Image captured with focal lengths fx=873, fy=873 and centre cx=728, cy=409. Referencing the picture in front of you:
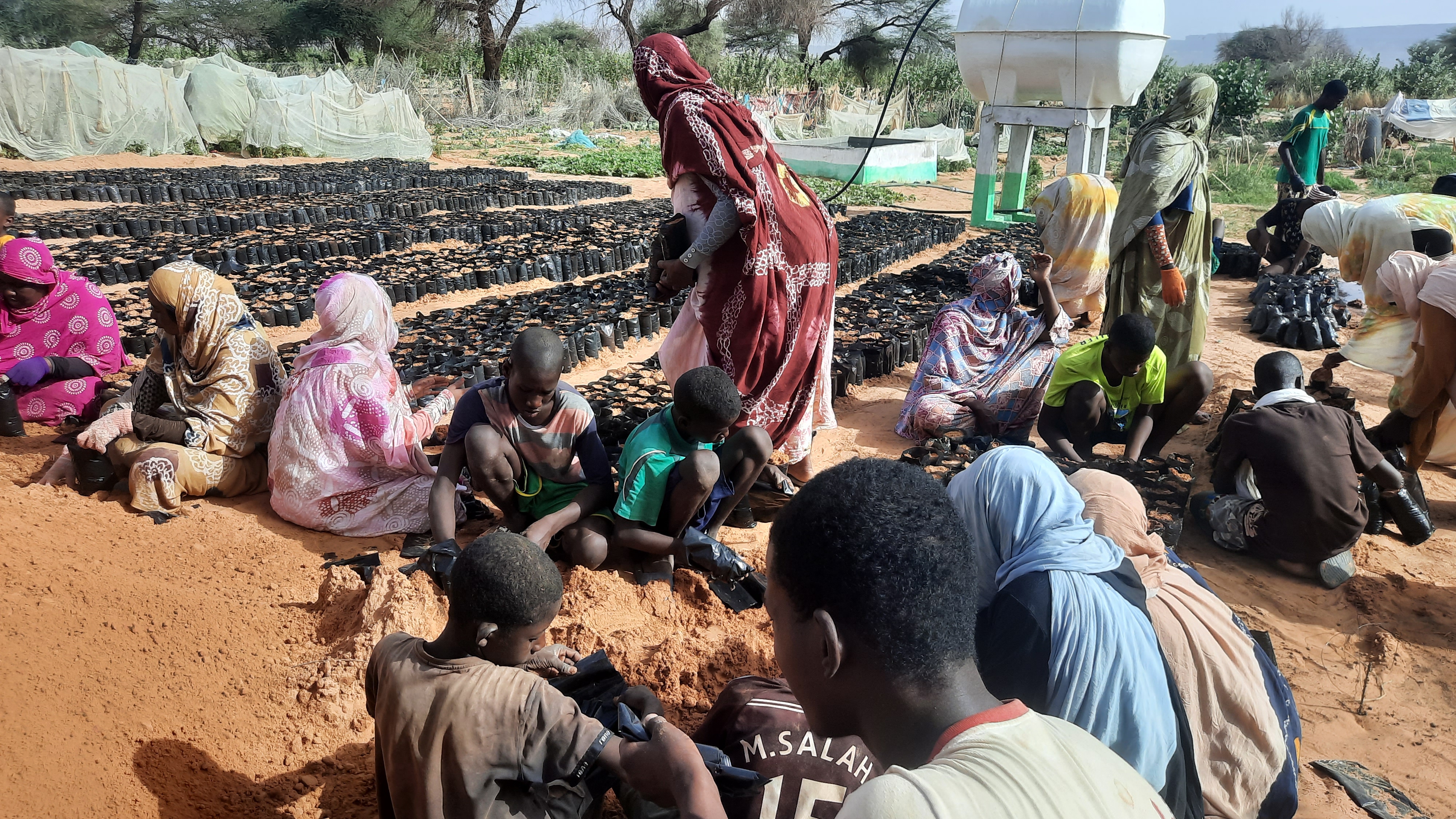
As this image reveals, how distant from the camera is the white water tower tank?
11.0 meters

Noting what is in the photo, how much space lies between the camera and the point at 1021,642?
65.3 inches

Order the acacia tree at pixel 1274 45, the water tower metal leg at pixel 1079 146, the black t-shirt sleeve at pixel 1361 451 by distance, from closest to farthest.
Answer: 1. the black t-shirt sleeve at pixel 1361 451
2. the water tower metal leg at pixel 1079 146
3. the acacia tree at pixel 1274 45

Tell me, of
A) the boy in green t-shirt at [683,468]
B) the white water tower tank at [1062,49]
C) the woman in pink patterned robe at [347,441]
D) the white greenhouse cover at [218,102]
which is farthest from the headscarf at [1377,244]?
the white greenhouse cover at [218,102]

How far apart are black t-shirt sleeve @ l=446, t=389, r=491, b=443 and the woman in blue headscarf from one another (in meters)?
2.19

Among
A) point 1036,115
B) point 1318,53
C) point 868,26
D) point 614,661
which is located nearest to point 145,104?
point 1036,115

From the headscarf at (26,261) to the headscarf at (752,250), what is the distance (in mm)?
3509

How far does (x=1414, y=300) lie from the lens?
4168 mm

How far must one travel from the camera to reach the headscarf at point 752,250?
12.4ft

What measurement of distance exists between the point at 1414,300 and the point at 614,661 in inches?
161

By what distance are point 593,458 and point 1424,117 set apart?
25.8 metres

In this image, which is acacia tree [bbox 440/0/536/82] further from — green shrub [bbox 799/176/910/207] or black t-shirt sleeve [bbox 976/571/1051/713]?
black t-shirt sleeve [bbox 976/571/1051/713]

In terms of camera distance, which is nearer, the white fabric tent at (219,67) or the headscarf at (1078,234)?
the headscarf at (1078,234)

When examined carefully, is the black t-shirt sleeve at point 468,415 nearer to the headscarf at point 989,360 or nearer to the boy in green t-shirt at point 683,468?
the boy in green t-shirt at point 683,468

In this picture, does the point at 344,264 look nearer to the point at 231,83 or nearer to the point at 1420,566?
the point at 1420,566
